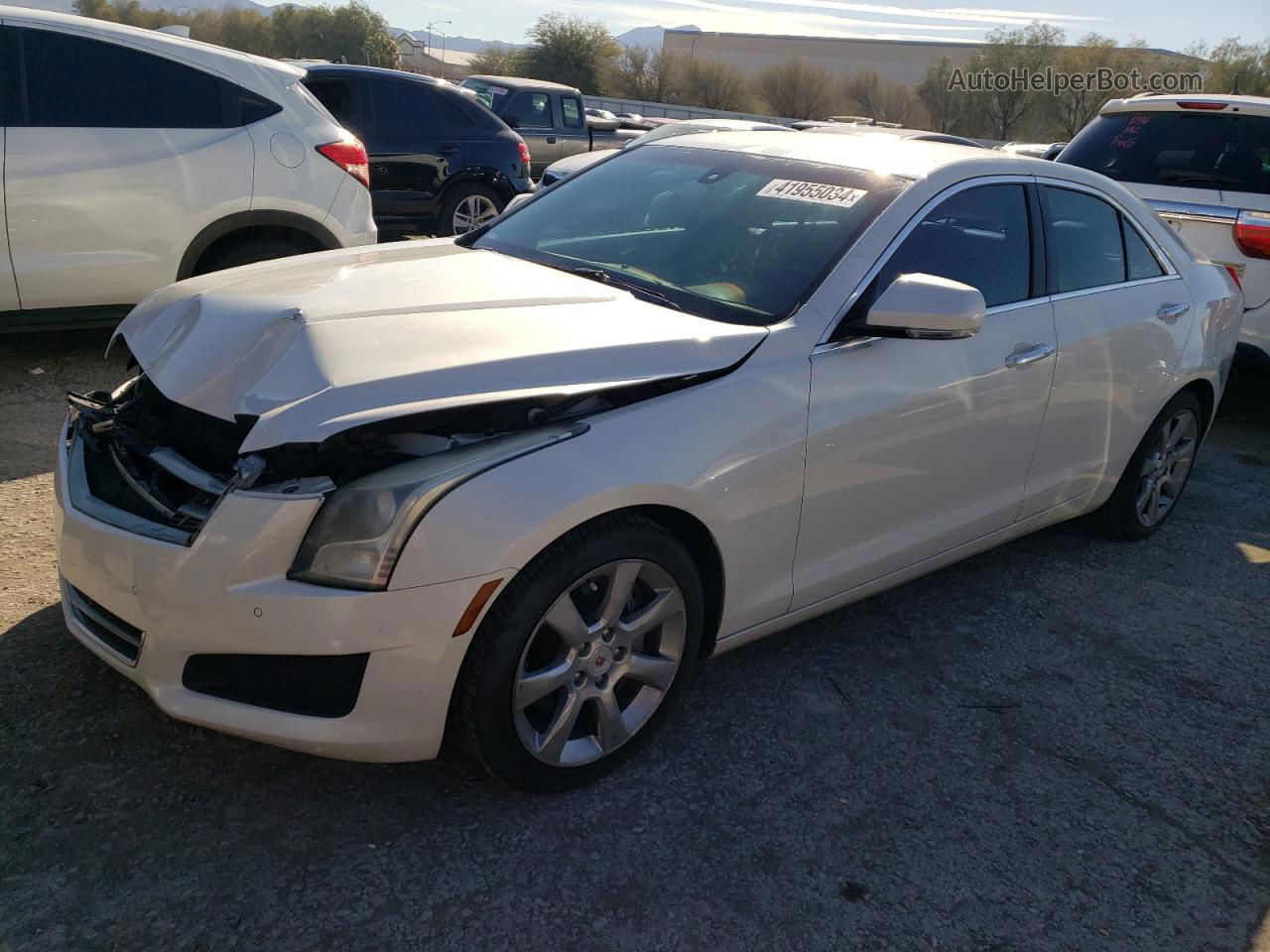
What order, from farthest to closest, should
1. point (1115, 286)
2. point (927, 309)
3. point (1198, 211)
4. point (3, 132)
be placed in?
point (1198, 211)
point (3, 132)
point (1115, 286)
point (927, 309)

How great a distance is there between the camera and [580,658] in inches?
109

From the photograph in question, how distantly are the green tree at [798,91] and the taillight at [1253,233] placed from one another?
47586 millimetres

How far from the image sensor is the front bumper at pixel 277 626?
2402 millimetres

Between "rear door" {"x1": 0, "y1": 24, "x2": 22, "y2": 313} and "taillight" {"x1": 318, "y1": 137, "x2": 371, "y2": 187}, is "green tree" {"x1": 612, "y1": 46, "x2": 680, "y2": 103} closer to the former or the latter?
"taillight" {"x1": 318, "y1": 137, "x2": 371, "y2": 187}

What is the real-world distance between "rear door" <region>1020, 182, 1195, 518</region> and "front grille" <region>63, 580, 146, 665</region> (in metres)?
3.02

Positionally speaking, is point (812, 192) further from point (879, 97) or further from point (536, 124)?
point (879, 97)

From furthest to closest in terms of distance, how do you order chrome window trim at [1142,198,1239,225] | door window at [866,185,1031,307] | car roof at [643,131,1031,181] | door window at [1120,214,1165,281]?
chrome window trim at [1142,198,1239,225], door window at [1120,214,1165,281], car roof at [643,131,1031,181], door window at [866,185,1031,307]

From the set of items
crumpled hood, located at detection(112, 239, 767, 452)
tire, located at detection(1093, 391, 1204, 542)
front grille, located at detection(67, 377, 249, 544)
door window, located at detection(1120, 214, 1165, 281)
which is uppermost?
door window, located at detection(1120, 214, 1165, 281)

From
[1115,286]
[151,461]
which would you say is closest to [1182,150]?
[1115,286]

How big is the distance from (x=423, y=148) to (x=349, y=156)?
3616 millimetres

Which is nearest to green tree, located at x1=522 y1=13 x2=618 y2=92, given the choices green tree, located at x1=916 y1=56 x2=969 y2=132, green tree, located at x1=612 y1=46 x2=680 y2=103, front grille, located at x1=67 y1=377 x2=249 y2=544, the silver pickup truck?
green tree, located at x1=612 y1=46 x2=680 y2=103

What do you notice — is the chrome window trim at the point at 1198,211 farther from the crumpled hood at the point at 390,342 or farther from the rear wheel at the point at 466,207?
the rear wheel at the point at 466,207

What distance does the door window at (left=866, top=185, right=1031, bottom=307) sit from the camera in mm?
3426

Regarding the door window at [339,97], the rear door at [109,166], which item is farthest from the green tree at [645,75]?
the rear door at [109,166]
